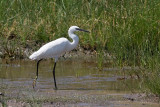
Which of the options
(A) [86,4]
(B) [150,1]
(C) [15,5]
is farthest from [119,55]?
(C) [15,5]

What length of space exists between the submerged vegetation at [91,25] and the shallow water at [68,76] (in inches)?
13.6

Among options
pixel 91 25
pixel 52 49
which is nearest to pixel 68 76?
pixel 52 49

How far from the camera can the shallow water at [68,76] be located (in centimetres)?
847

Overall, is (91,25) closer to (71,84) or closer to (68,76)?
(68,76)

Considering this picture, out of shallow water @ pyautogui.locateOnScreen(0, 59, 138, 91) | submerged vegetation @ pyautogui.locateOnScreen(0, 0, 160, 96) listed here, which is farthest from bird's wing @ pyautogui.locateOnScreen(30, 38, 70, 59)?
submerged vegetation @ pyautogui.locateOnScreen(0, 0, 160, 96)

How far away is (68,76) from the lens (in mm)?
9281

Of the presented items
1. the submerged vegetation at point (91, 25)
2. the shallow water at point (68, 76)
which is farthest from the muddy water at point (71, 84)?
the submerged vegetation at point (91, 25)

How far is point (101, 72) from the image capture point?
31.7ft

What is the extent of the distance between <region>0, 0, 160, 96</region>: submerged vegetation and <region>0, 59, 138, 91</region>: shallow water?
34 cm

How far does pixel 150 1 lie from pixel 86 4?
1.73 meters

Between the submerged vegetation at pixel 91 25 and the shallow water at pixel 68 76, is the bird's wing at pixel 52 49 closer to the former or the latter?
the shallow water at pixel 68 76

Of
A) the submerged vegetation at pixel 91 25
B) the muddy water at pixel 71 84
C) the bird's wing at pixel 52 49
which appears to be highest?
the submerged vegetation at pixel 91 25

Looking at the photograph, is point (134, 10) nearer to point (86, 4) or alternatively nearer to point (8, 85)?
point (86, 4)

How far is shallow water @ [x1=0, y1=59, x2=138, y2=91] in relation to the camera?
333 inches
